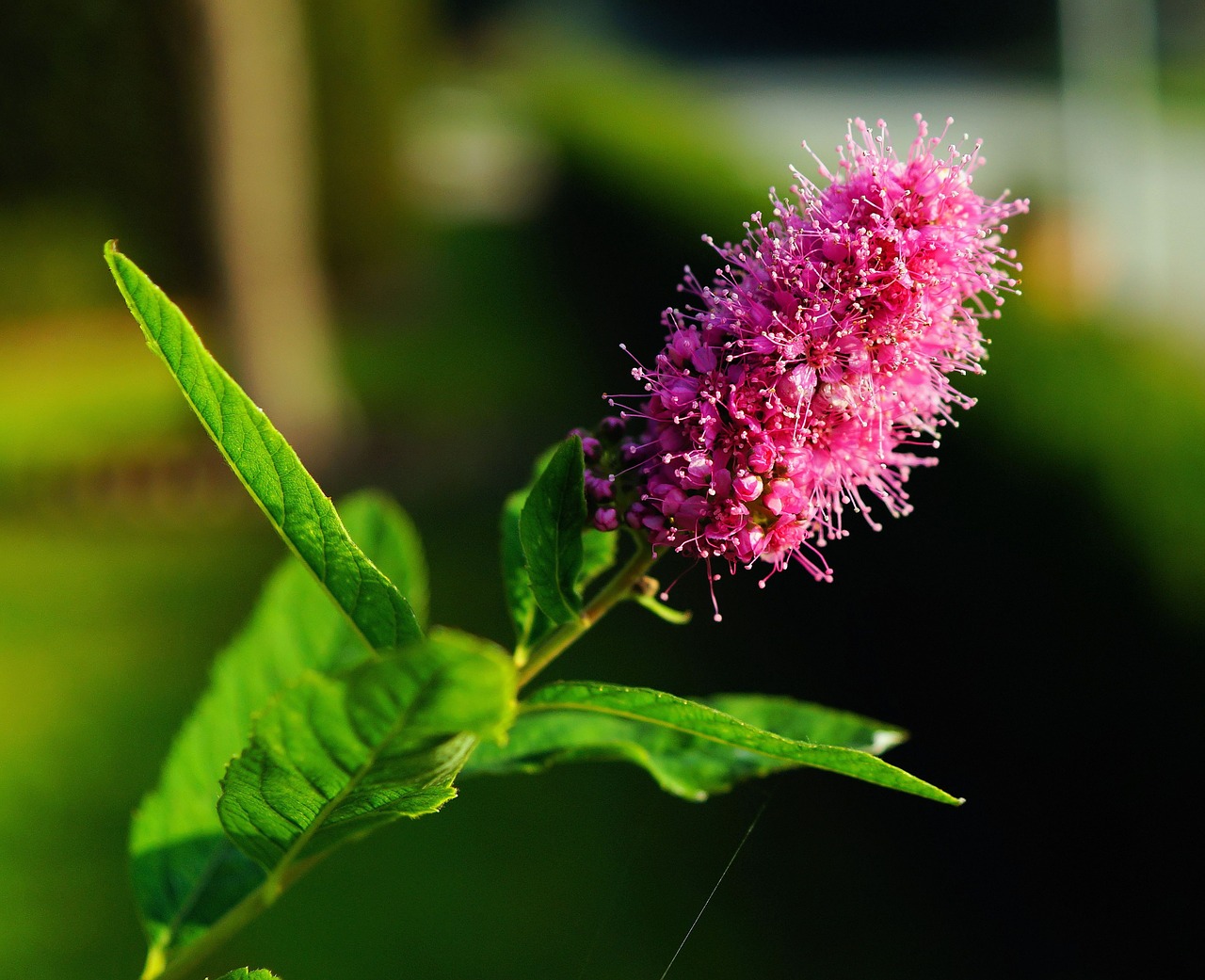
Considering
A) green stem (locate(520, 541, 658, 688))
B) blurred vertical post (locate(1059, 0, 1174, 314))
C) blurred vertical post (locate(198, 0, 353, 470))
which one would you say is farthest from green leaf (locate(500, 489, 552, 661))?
blurred vertical post (locate(1059, 0, 1174, 314))

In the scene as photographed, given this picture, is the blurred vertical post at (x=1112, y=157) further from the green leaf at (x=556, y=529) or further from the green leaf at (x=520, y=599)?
the green leaf at (x=556, y=529)

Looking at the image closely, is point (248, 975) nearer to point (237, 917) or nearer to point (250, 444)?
point (237, 917)

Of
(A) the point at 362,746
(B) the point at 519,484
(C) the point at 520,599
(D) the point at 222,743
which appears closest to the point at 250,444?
(A) the point at 362,746

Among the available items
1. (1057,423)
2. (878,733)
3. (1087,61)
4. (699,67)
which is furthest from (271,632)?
(699,67)

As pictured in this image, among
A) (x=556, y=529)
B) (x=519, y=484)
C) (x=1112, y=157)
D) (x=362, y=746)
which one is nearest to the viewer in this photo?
(x=362, y=746)

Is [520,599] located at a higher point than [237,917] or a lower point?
higher

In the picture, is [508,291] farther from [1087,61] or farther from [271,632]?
[271,632]
